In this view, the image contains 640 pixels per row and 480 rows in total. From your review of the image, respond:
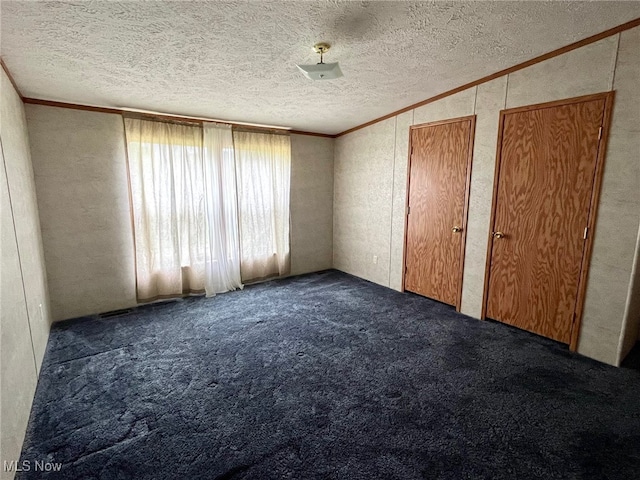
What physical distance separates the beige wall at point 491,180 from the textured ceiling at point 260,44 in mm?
227

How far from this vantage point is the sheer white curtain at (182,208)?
11.5 ft

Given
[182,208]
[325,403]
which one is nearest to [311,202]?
[182,208]

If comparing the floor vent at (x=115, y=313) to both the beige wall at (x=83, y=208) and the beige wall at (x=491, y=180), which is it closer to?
the beige wall at (x=83, y=208)

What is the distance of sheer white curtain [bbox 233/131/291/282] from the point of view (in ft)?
13.9

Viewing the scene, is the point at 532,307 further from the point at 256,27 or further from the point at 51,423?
the point at 51,423

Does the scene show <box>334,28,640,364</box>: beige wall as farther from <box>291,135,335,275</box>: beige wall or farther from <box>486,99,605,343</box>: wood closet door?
<box>291,135,335,275</box>: beige wall

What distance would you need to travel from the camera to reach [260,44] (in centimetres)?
217

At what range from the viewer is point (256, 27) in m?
1.97

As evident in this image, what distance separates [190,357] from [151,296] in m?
1.56

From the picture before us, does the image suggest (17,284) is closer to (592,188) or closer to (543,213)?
(543,213)

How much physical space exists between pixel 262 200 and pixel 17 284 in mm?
2820

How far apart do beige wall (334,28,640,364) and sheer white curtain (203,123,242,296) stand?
1.82 meters

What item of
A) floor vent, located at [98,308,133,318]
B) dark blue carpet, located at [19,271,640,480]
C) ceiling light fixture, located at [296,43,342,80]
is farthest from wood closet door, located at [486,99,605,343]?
floor vent, located at [98,308,133,318]

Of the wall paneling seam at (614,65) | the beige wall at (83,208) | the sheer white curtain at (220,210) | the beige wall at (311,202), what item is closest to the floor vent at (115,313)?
the beige wall at (83,208)
